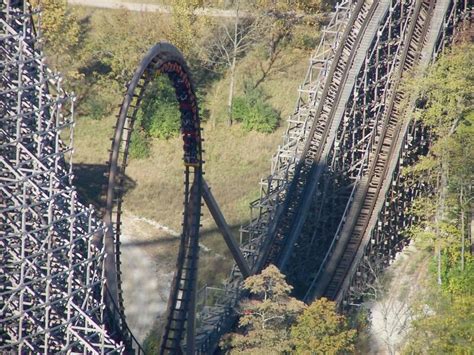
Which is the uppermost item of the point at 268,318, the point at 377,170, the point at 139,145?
the point at 377,170

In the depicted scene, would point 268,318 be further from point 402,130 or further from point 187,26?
point 187,26

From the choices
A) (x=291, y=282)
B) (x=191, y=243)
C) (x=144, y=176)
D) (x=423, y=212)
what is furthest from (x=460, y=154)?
(x=144, y=176)

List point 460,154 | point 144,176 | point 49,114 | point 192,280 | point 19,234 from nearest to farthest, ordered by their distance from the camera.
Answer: point 19,234 < point 49,114 < point 192,280 < point 460,154 < point 144,176

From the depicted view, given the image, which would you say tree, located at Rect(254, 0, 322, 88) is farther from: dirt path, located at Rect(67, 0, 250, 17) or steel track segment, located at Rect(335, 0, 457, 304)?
steel track segment, located at Rect(335, 0, 457, 304)

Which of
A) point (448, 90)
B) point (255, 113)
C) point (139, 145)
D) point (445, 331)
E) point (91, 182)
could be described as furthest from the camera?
point (255, 113)

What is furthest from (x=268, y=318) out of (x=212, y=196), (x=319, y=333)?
(x=212, y=196)

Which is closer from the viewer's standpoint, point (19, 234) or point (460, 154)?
point (19, 234)

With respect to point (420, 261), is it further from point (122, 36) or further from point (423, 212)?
point (122, 36)
